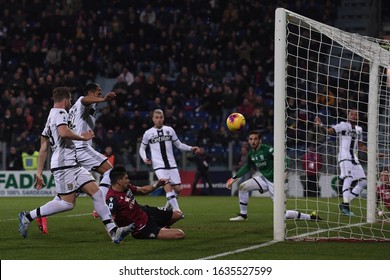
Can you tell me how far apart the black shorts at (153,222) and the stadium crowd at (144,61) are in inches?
548

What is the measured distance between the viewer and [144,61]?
98.1 feet

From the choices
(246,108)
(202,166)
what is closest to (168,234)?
(202,166)

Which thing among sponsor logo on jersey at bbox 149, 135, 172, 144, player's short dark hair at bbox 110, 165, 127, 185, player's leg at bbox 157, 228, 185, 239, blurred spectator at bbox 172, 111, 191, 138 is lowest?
player's leg at bbox 157, 228, 185, 239

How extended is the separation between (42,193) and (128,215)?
1523cm

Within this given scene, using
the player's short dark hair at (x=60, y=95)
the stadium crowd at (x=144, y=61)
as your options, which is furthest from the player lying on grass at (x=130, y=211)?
the stadium crowd at (x=144, y=61)

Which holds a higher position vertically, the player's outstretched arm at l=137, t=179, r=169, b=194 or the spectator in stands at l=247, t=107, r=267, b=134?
the spectator in stands at l=247, t=107, r=267, b=134

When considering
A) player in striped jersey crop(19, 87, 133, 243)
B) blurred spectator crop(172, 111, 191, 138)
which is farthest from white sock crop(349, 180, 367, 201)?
blurred spectator crop(172, 111, 191, 138)

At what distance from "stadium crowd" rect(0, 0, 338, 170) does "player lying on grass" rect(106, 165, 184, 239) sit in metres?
Answer: 14.2

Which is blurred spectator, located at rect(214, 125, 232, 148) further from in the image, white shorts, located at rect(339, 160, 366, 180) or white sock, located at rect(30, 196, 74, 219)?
white sock, located at rect(30, 196, 74, 219)

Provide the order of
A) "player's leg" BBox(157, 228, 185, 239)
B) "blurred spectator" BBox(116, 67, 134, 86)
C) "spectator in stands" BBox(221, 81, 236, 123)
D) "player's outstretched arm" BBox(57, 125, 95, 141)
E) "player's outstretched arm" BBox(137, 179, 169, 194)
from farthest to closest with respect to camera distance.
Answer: "blurred spectator" BBox(116, 67, 134, 86)
"spectator in stands" BBox(221, 81, 236, 123)
"player's outstretched arm" BBox(137, 179, 169, 194)
"player's leg" BBox(157, 228, 185, 239)
"player's outstretched arm" BBox(57, 125, 95, 141)

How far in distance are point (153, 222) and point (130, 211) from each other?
457 millimetres

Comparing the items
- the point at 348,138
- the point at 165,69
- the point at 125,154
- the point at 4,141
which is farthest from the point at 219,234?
the point at 165,69

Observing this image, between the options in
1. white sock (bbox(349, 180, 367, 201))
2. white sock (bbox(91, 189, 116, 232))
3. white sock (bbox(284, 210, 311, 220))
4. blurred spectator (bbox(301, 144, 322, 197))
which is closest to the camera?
white sock (bbox(91, 189, 116, 232))

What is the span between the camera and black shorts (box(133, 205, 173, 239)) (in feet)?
36.2
